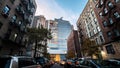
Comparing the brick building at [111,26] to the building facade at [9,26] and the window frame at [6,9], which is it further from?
the window frame at [6,9]

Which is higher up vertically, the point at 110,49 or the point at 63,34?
the point at 63,34

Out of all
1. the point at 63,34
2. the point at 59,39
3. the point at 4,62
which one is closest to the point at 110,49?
the point at 4,62

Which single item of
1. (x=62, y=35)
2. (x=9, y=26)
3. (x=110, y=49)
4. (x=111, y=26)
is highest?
(x=62, y=35)

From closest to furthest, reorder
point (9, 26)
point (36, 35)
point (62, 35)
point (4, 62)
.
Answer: point (4, 62)
point (9, 26)
point (36, 35)
point (62, 35)

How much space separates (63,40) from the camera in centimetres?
8806

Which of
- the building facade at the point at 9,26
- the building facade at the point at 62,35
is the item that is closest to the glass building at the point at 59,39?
the building facade at the point at 62,35

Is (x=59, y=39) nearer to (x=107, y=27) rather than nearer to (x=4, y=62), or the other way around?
(x=107, y=27)

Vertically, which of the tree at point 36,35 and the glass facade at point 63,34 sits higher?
the glass facade at point 63,34

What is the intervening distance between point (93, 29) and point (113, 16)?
9324mm

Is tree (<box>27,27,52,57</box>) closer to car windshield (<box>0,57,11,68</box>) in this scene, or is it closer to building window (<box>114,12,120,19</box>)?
car windshield (<box>0,57,11,68</box>)

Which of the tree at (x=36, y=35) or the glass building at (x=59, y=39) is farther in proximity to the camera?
the glass building at (x=59, y=39)

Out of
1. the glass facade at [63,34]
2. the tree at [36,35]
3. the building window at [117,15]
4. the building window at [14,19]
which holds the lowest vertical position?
the tree at [36,35]

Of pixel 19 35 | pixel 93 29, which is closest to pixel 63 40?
pixel 93 29

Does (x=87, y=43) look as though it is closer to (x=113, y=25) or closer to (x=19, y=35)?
(x=113, y=25)
